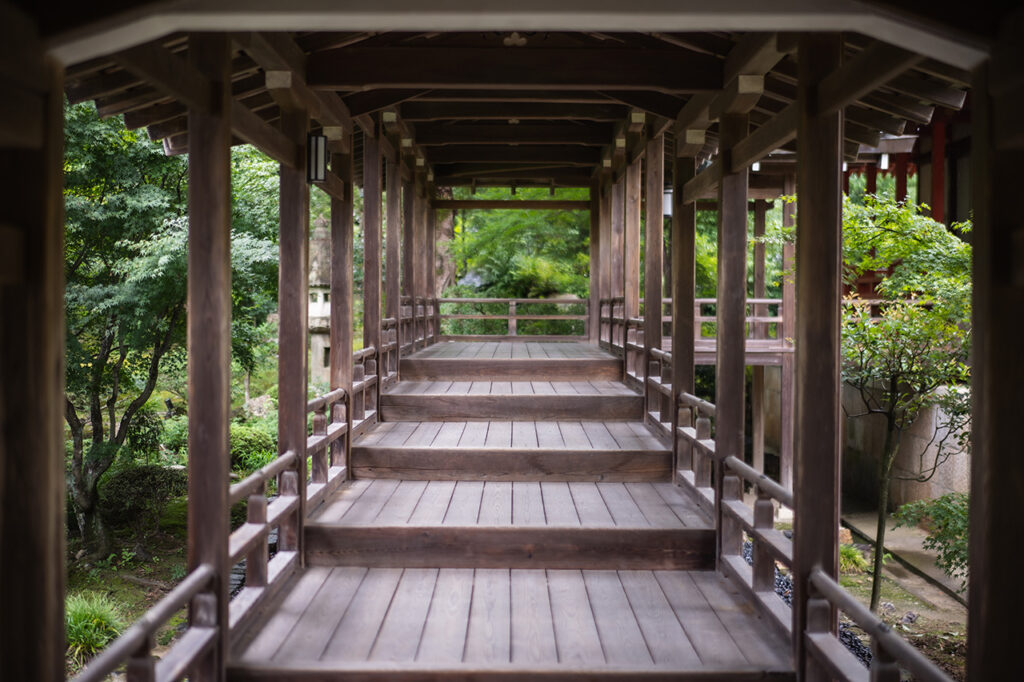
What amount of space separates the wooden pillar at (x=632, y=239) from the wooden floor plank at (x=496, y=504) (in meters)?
3.10

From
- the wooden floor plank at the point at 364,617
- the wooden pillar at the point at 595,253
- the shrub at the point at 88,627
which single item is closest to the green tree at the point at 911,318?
the wooden pillar at the point at 595,253

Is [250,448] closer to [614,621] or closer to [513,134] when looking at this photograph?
[513,134]

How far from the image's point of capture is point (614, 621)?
13.0ft

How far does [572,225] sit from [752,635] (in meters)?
13.2

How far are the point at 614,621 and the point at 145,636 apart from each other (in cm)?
213

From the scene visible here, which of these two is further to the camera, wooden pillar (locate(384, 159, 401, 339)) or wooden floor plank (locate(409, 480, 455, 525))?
wooden pillar (locate(384, 159, 401, 339))

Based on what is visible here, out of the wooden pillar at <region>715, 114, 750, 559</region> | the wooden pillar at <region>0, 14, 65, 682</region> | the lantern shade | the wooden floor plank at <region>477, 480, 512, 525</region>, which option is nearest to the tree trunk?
the wooden pillar at <region>715, 114, 750, 559</region>

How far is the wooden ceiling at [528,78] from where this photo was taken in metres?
3.40

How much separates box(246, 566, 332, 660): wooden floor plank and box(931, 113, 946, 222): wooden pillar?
1267cm

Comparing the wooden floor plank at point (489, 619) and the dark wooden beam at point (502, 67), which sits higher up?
the dark wooden beam at point (502, 67)

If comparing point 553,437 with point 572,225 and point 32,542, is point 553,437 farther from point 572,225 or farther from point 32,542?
point 572,225

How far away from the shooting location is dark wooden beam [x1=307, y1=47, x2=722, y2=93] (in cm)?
489

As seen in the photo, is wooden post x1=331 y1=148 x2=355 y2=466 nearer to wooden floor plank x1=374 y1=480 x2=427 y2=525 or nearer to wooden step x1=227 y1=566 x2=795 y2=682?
wooden floor plank x1=374 y1=480 x2=427 y2=525

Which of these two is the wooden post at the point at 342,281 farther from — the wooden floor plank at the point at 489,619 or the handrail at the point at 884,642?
the handrail at the point at 884,642
